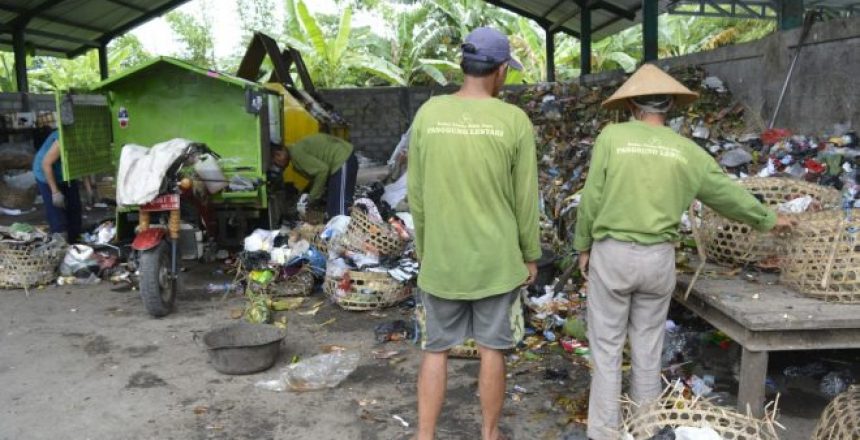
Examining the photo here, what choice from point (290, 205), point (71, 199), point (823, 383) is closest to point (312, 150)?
point (290, 205)

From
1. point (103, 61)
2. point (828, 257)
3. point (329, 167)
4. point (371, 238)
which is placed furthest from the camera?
point (103, 61)

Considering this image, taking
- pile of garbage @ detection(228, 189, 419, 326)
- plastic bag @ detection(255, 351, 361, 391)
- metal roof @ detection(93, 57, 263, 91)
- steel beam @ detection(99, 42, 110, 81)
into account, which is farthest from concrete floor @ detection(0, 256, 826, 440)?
steel beam @ detection(99, 42, 110, 81)

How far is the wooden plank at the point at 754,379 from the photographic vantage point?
3.36 m

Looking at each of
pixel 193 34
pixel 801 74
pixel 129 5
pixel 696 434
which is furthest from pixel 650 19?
pixel 193 34

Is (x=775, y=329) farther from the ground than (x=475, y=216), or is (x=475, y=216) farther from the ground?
(x=475, y=216)

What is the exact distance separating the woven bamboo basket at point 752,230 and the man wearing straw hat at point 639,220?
2.76 ft

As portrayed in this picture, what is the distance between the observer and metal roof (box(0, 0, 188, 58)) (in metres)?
12.7

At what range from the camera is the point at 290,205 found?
9547mm

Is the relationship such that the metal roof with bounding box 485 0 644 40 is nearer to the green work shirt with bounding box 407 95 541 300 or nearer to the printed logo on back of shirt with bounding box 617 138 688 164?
the printed logo on back of shirt with bounding box 617 138 688 164

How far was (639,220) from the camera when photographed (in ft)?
10.4

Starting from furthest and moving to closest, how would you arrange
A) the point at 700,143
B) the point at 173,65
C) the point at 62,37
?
1. the point at 62,37
2. the point at 700,143
3. the point at 173,65

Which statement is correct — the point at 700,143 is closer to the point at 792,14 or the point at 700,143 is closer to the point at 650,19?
the point at 792,14

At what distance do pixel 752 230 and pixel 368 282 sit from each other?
9.93 feet

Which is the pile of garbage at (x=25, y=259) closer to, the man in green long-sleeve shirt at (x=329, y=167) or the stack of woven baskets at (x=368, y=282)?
the man in green long-sleeve shirt at (x=329, y=167)
